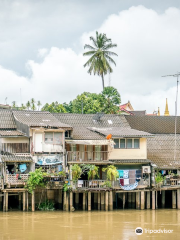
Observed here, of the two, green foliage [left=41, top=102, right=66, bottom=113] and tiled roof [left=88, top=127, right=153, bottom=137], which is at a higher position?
green foliage [left=41, top=102, right=66, bottom=113]

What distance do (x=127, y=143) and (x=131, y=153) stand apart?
854 mm

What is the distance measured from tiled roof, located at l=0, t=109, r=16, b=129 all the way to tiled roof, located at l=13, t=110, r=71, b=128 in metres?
0.51

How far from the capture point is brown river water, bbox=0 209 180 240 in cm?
3167

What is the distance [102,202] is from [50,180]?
4433mm

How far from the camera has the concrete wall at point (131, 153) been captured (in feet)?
135

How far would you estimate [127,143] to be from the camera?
4153cm

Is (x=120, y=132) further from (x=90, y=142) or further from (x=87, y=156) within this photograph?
(x=90, y=142)

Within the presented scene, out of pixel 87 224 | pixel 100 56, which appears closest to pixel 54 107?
pixel 100 56

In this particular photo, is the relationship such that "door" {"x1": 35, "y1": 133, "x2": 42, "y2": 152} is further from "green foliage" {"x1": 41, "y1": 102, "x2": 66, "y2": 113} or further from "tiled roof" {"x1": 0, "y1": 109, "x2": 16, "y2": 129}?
"green foliage" {"x1": 41, "y1": 102, "x2": 66, "y2": 113}

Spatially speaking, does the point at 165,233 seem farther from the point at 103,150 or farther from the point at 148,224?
the point at 103,150

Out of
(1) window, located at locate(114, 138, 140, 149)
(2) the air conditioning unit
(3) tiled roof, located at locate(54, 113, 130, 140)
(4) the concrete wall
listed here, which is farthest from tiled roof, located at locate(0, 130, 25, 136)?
(2) the air conditioning unit

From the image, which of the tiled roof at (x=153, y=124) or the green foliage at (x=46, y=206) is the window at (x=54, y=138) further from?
the tiled roof at (x=153, y=124)

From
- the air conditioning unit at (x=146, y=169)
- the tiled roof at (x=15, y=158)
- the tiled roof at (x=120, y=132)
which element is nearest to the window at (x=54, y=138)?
the tiled roof at (x=15, y=158)

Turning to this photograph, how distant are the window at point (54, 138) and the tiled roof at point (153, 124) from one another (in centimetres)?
1212
